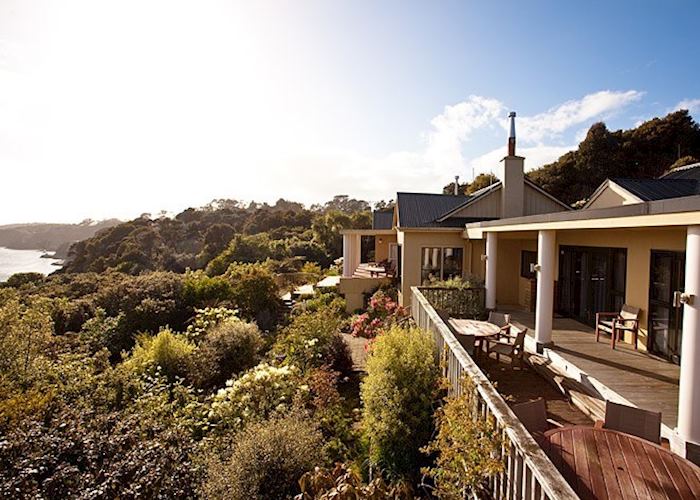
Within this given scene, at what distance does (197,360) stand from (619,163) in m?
36.8

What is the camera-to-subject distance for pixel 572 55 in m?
11.3

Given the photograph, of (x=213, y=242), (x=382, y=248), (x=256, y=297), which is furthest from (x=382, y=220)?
(x=213, y=242)

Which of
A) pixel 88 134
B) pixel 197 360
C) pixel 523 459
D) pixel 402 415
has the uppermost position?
pixel 88 134

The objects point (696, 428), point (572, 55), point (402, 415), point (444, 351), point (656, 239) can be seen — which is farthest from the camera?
point (572, 55)

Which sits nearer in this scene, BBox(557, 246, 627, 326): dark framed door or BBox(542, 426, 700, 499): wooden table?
BBox(542, 426, 700, 499): wooden table

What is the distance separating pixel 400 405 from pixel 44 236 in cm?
8949

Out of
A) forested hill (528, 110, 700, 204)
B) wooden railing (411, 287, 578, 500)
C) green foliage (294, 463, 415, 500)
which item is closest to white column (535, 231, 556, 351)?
wooden railing (411, 287, 578, 500)

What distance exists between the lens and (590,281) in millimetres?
9484

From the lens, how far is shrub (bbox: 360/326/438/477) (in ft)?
14.0

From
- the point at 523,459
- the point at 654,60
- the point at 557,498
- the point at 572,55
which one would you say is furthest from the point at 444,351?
the point at 654,60

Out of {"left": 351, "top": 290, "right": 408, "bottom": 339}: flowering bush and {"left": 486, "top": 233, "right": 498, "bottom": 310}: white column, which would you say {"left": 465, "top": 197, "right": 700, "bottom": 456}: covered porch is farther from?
{"left": 351, "top": 290, "right": 408, "bottom": 339}: flowering bush

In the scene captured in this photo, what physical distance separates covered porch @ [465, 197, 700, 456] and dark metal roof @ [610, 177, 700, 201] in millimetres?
1573

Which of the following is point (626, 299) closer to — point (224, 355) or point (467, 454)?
point (467, 454)

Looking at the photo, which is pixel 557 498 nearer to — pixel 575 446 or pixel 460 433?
pixel 460 433
